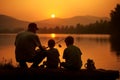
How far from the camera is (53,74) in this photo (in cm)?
1055

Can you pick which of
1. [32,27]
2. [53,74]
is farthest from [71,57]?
[32,27]

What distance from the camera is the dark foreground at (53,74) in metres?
10.3

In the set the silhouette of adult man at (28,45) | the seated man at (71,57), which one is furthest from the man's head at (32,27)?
the seated man at (71,57)

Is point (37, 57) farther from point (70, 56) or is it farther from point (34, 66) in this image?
point (70, 56)

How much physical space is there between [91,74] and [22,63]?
2.29 meters

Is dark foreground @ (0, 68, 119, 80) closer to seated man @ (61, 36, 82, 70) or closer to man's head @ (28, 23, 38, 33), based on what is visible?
seated man @ (61, 36, 82, 70)

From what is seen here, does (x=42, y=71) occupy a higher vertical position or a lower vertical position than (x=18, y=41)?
lower

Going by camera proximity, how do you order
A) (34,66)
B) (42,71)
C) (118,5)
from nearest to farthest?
(42,71), (34,66), (118,5)

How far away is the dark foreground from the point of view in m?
10.3

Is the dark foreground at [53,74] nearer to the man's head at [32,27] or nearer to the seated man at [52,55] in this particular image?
the seated man at [52,55]

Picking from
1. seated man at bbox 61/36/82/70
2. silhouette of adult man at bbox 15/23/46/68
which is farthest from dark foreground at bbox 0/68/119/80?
silhouette of adult man at bbox 15/23/46/68

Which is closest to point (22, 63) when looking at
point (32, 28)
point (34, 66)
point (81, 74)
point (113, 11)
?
point (34, 66)

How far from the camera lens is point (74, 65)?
10.9 m

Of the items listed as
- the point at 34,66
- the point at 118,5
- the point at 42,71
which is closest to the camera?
the point at 42,71
